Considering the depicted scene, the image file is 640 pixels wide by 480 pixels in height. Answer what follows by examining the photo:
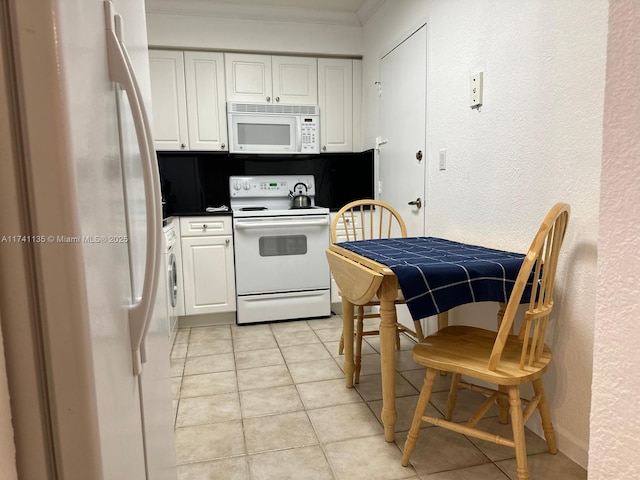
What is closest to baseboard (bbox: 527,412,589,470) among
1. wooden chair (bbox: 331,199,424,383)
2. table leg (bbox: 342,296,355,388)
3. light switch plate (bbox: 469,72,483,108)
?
table leg (bbox: 342,296,355,388)

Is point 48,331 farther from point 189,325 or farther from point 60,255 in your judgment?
point 189,325

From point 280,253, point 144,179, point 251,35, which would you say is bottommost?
point 280,253

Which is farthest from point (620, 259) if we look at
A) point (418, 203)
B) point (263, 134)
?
point (263, 134)

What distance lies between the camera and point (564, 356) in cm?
176

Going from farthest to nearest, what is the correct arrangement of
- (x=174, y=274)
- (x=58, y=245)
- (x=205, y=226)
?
(x=205, y=226) → (x=174, y=274) → (x=58, y=245)

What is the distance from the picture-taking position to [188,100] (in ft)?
12.1

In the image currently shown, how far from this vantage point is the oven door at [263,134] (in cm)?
375

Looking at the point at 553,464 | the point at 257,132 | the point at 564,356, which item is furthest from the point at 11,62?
the point at 257,132

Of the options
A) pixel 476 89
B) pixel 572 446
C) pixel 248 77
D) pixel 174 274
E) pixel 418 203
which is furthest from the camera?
pixel 248 77

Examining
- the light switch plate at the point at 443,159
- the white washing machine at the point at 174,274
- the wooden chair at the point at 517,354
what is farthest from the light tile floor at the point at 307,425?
the light switch plate at the point at 443,159

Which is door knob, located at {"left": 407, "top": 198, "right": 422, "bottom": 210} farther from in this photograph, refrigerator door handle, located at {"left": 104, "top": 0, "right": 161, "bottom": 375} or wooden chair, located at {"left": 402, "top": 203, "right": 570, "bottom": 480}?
refrigerator door handle, located at {"left": 104, "top": 0, "right": 161, "bottom": 375}

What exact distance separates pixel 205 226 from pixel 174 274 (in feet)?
1.60

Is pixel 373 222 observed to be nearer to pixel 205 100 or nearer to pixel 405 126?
pixel 405 126

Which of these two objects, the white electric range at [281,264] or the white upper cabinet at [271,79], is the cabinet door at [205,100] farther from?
the white electric range at [281,264]
